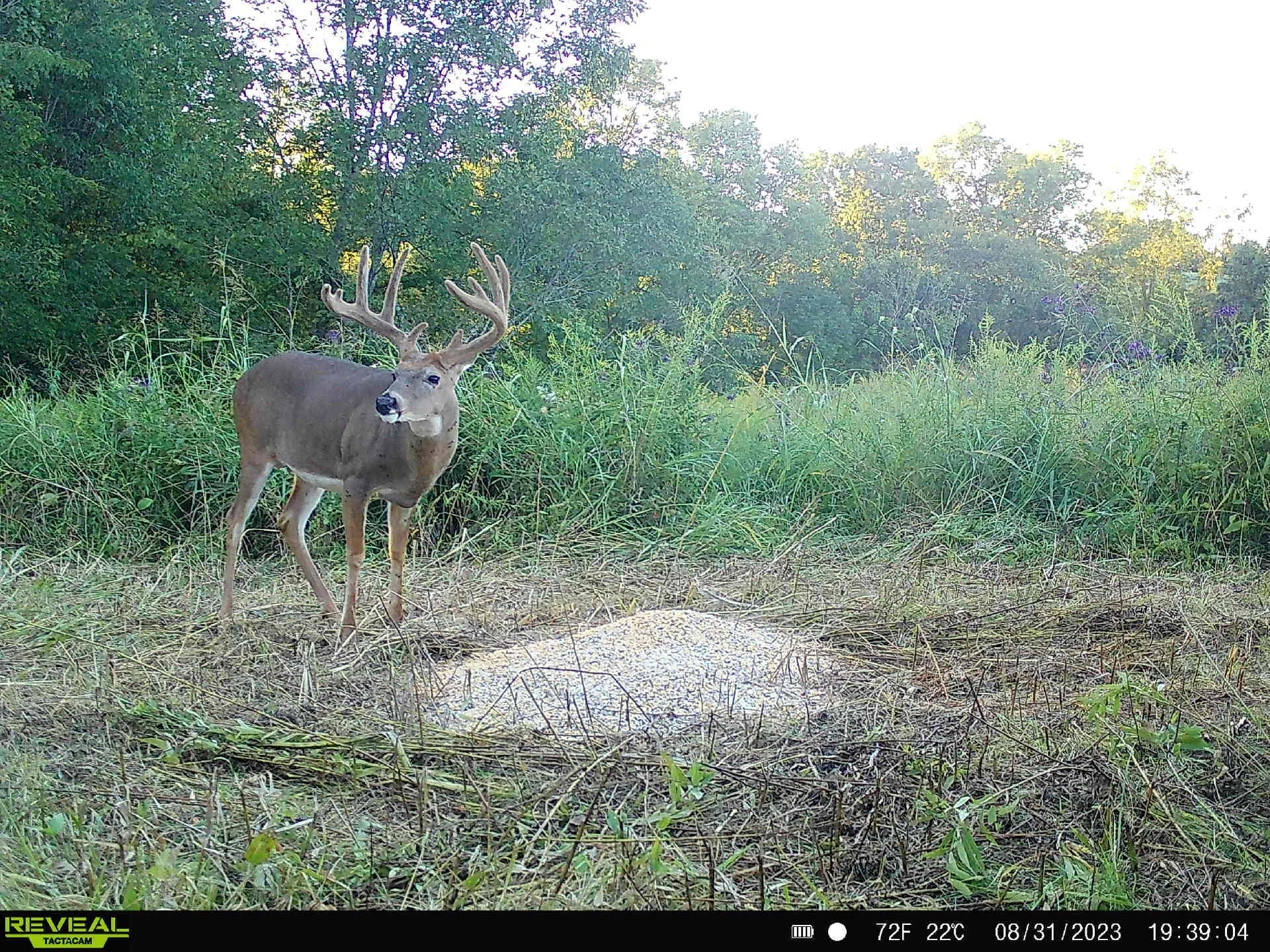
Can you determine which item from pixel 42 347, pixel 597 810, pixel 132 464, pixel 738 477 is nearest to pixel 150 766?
pixel 597 810

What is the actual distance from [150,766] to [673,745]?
4.13 ft

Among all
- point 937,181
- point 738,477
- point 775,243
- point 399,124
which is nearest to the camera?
point 738,477

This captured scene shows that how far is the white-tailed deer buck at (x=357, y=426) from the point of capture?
4113 mm

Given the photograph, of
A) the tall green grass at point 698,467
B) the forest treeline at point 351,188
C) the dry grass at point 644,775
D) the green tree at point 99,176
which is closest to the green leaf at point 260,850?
the dry grass at point 644,775

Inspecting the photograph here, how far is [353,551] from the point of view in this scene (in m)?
4.18

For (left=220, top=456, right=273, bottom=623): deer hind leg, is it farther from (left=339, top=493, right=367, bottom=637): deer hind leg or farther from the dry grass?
(left=339, top=493, right=367, bottom=637): deer hind leg

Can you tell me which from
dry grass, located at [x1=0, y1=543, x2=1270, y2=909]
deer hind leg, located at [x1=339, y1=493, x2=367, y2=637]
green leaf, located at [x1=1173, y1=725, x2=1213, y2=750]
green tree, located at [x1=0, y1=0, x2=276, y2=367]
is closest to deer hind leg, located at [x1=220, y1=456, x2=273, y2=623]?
dry grass, located at [x1=0, y1=543, x2=1270, y2=909]

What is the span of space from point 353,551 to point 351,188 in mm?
9201

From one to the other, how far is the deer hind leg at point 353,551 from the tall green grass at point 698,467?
133 centimetres

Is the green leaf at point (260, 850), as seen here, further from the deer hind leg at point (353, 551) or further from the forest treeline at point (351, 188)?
the forest treeline at point (351, 188)

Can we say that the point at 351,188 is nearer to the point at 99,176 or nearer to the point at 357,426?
the point at 99,176

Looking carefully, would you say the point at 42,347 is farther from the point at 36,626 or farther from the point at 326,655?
the point at 326,655

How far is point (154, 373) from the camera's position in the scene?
6.63 metres
